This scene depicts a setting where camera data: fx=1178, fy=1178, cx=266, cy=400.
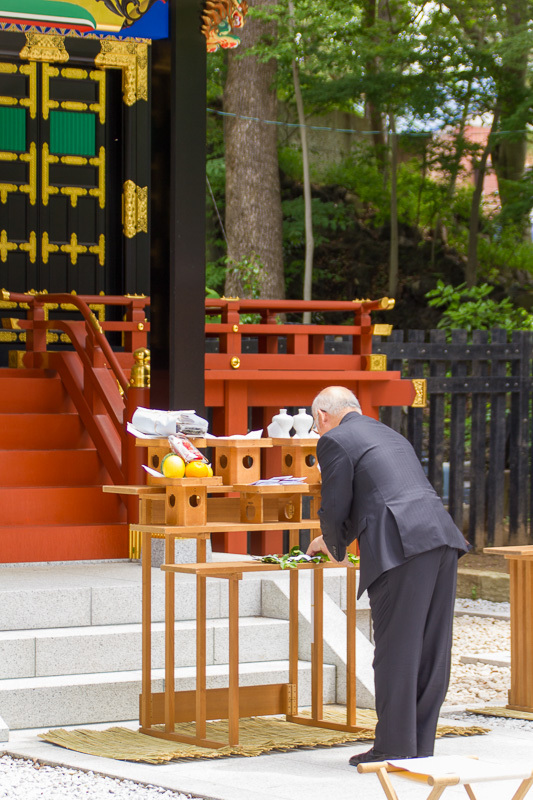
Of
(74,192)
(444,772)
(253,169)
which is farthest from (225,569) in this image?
(253,169)

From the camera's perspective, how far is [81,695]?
5.77m

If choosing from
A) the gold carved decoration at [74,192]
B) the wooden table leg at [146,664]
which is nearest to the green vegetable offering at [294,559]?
the wooden table leg at [146,664]

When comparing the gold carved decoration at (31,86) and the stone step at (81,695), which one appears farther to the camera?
the gold carved decoration at (31,86)

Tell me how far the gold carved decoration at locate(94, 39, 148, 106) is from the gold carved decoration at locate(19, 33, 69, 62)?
0.36 meters

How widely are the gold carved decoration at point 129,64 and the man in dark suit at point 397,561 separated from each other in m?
6.71

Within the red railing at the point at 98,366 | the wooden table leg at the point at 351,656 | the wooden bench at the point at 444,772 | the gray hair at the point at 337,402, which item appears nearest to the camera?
the wooden bench at the point at 444,772

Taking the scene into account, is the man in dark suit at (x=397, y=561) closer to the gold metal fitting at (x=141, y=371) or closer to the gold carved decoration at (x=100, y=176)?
the gold metal fitting at (x=141, y=371)

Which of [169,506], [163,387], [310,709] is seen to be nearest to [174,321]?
[163,387]

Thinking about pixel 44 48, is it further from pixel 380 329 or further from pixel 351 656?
pixel 351 656

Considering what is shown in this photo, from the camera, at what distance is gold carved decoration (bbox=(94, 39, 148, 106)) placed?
10891 millimetres

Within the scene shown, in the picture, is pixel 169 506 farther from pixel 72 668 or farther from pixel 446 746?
pixel 446 746

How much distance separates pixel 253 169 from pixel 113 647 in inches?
509

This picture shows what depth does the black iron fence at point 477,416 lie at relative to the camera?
35.1ft

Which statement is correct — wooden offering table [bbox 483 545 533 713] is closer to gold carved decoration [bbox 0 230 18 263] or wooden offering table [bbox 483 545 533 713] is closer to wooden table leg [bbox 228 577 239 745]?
wooden table leg [bbox 228 577 239 745]
